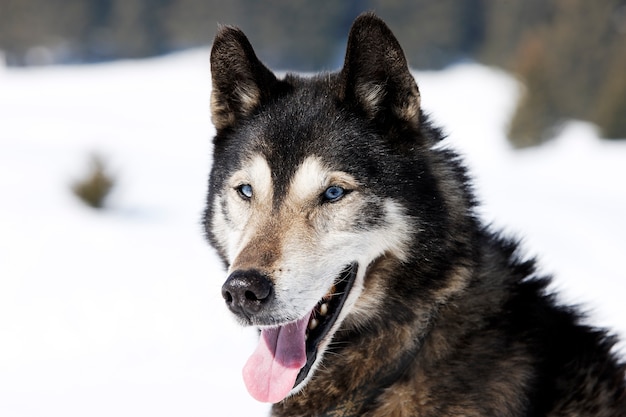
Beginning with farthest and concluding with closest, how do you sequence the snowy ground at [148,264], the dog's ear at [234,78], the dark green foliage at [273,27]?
1. the dark green foliage at [273,27]
2. the snowy ground at [148,264]
3. the dog's ear at [234,78]

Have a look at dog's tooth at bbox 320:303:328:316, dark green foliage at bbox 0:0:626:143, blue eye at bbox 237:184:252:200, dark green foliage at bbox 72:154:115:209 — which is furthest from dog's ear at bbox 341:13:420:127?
dark green foliage at bbox 0:0:626:143

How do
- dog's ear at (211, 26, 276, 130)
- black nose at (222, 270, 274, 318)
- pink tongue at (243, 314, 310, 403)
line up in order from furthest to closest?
1. dog's ear at (211, 26, 276, 130)
2. pink tongue at (243, 314, 310, 403)
3. black nose at (222, 270, 274, 318)

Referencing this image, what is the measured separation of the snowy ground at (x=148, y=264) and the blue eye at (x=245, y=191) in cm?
37

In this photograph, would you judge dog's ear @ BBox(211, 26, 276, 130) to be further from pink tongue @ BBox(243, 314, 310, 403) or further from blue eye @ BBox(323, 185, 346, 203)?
pink tongue @ BBox(243, 314, 310, 403)

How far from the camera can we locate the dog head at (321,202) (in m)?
2.29

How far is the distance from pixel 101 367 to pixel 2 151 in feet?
37.9

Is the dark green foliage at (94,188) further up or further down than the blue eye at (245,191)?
further up

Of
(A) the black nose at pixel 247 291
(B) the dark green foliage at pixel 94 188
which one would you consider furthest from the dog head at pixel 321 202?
(B) the dark green foliage at pixel 94 188

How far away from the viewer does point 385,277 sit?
8.20 ft

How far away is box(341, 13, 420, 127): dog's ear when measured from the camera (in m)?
2.42

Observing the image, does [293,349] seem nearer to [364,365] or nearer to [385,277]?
[364,365]

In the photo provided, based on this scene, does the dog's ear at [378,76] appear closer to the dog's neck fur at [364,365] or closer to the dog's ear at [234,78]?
the dog's ear at [234,78]

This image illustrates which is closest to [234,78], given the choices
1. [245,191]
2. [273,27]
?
[245,191]

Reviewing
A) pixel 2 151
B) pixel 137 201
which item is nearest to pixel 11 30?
pixel 2 151
